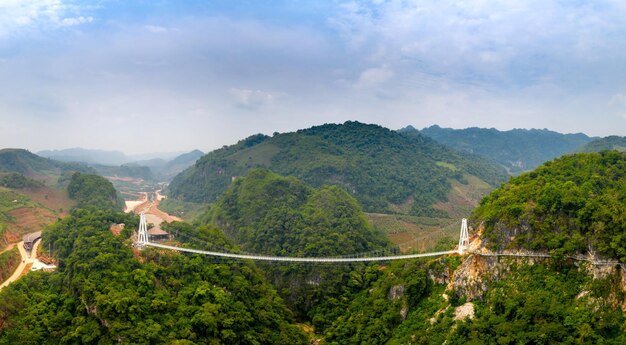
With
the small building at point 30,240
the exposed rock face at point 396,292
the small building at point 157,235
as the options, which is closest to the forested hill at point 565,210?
the exposed rock face at point 396,292

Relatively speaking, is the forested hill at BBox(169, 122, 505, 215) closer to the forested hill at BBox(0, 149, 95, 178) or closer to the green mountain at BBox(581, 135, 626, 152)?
the green mountain at BBox(581, 135, 626, 152)

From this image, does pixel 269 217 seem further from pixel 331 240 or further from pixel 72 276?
pixel 72 276

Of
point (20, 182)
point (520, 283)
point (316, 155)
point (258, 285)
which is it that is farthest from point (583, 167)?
point (20, 182)

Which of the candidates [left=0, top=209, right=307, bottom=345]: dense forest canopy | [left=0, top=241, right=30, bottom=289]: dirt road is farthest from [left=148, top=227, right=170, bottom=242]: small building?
[left=0, top=241, right=30, bottom=289]: dirt road

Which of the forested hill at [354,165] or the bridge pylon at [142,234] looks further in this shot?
the forested hill at [354,165]

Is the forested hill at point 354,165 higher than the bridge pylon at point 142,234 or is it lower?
higher

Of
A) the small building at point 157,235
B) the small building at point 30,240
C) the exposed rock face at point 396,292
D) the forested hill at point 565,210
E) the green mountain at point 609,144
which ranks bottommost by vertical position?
the exposed rock face at point 396,292

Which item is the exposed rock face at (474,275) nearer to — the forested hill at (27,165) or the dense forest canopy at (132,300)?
the dense forest canopy at (132,300)
